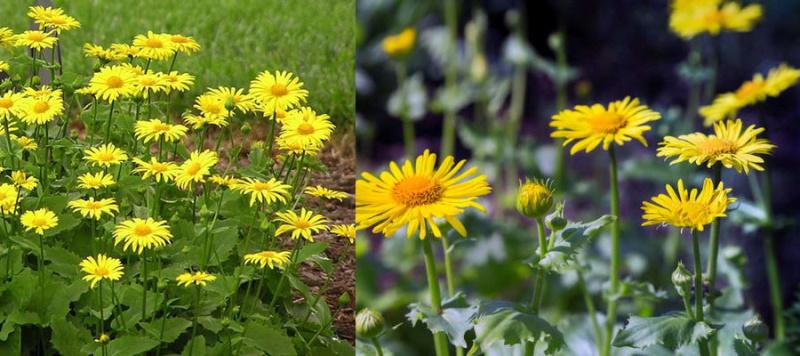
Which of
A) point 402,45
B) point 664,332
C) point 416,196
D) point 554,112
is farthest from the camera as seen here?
point 554,112

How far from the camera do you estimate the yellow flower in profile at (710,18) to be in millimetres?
1723

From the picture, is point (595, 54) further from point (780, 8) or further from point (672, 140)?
point (672, 140)

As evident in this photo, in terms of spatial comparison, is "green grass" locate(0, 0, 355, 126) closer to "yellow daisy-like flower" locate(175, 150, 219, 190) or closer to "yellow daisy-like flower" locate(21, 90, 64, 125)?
"yellow daisy-like flower" locate(21, 90, 64, 125)

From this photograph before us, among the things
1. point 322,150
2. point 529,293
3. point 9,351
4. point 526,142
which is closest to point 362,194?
point 9,351

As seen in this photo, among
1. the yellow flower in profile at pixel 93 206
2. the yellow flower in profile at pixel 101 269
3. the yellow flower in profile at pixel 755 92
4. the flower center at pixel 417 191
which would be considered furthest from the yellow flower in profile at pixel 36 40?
the yellow flower in profile at pixel 755 92

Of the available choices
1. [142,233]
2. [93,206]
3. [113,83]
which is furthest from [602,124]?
[113,83]

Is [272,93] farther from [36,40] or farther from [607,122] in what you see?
[607,122]

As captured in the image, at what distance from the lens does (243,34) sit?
2.83m

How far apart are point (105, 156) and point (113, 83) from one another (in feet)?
0.49

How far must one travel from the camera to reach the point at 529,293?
2.07 meters

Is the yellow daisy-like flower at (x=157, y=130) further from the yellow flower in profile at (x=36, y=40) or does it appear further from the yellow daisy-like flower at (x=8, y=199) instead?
the yellow flower in profile at (x=36, y=40)

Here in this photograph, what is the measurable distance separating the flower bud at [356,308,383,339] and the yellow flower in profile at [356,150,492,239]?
3.7 inches

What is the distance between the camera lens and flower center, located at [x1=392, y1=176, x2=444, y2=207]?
1298 mm

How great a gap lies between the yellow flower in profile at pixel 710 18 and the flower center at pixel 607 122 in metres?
0.47
